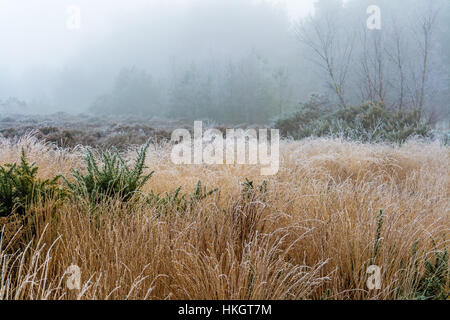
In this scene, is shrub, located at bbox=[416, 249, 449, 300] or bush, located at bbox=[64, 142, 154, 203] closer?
shrub, located at bbox=[416, 249, 449, 300]

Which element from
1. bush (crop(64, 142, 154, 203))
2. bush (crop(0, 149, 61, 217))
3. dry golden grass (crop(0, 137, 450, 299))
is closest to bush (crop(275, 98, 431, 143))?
dry golden grass (crop(0, 137, 450, 299))

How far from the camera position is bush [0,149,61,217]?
1641 mm

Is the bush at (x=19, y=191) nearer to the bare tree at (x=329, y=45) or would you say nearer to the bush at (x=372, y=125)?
the bush at (x=372, y=125)

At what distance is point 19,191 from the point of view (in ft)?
5.73

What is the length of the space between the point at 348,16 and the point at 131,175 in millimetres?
23029

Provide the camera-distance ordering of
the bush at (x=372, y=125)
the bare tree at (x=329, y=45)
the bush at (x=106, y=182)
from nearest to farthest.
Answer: the bush at (x=106, y=182)
the bush at (x=372, y=125)
the bare tree at (x=329, y=45)

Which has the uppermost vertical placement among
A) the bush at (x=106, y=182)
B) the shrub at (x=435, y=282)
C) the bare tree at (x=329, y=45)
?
the bare tree at (x=329, y=45)

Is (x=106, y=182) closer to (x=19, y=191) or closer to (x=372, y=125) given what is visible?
(x=19, y=191)

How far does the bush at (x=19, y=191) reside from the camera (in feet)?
5.38

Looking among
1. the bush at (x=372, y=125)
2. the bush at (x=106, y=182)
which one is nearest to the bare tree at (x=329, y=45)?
the bush at (x=372, y=125)

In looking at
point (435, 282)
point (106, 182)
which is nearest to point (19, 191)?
point (106, 182)

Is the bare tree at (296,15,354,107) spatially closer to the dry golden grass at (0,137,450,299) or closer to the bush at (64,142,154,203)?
the dry golden grass at (0,137,450,299)

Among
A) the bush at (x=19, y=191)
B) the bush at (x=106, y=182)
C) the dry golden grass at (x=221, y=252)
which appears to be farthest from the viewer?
the bush at (x=106, y=182)
